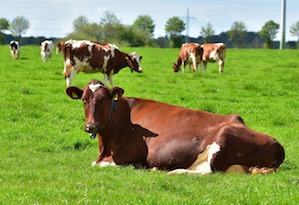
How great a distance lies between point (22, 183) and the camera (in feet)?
19.0

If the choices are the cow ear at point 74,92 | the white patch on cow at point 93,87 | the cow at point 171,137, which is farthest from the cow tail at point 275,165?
the cow ear at point 74,92

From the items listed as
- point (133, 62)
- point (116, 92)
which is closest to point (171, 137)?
point (116, 92)

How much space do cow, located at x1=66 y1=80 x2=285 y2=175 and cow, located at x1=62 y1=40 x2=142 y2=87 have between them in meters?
11.4

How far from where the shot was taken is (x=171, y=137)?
7.14 meters

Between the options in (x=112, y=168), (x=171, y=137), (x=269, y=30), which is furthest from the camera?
(x=269, y=30)

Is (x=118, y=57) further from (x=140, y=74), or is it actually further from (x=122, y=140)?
(x=122, y=140)

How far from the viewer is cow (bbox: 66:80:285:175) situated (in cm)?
658

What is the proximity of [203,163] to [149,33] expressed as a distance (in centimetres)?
8194

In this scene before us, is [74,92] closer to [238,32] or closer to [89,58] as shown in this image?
[89,58]

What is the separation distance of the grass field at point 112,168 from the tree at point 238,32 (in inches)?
4326

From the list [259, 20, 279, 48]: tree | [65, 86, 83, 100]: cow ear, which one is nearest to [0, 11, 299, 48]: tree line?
[259, 20, 279, 48]: tree

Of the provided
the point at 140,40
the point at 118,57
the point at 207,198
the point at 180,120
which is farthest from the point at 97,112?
the point at 140,40

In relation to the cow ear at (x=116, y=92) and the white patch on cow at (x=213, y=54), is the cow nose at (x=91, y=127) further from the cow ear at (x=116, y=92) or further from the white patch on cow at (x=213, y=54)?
the white patch on cow at (x=213, y=54)

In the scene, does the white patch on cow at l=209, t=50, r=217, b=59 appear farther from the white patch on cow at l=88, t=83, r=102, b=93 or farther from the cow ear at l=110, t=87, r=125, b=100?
the white patch on cow at l=88, t=83, r=102, b=93
